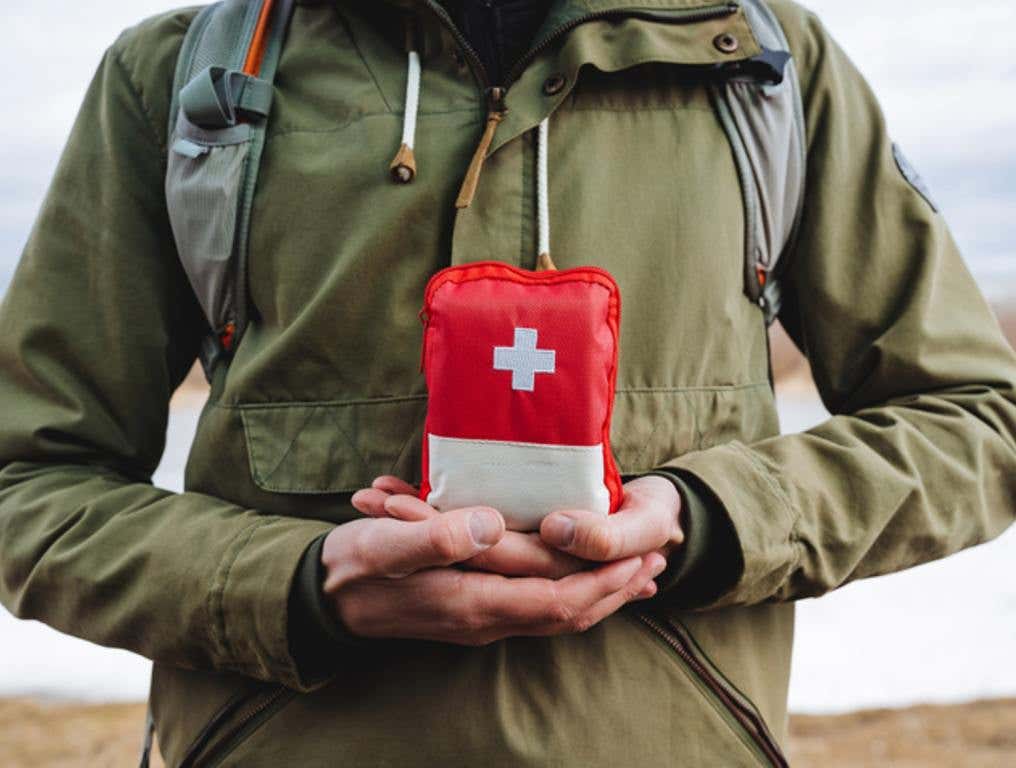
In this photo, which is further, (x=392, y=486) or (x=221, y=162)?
(x=221, y=162)

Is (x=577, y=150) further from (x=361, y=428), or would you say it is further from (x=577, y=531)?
(x=577, y=531)

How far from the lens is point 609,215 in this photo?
1.51 metres

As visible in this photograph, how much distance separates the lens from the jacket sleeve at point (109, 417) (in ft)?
4.83

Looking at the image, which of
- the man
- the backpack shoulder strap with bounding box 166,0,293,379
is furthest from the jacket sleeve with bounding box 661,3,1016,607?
the backpack shoulder strap with bounding box 166,0,293,379

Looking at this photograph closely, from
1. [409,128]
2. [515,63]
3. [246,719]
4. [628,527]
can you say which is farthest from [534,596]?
[515,63]

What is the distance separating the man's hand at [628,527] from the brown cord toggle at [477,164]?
43cm

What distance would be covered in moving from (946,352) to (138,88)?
1298mm

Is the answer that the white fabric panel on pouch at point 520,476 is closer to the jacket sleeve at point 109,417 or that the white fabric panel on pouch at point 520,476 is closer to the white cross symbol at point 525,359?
the white cross symbol at point 525,359

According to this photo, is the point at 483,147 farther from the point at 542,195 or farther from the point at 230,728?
the point at 230,728

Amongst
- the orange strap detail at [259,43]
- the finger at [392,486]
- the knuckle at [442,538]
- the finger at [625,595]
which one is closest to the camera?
the knuckle at [442,538]

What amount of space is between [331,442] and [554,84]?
0.58m

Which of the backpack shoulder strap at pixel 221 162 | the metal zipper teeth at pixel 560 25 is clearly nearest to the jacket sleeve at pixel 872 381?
the metal zipper teeth at pixel 560 25

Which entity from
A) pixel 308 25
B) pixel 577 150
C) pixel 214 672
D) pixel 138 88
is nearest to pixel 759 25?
pixel 577 150

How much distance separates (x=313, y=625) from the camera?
1391 millimetres
